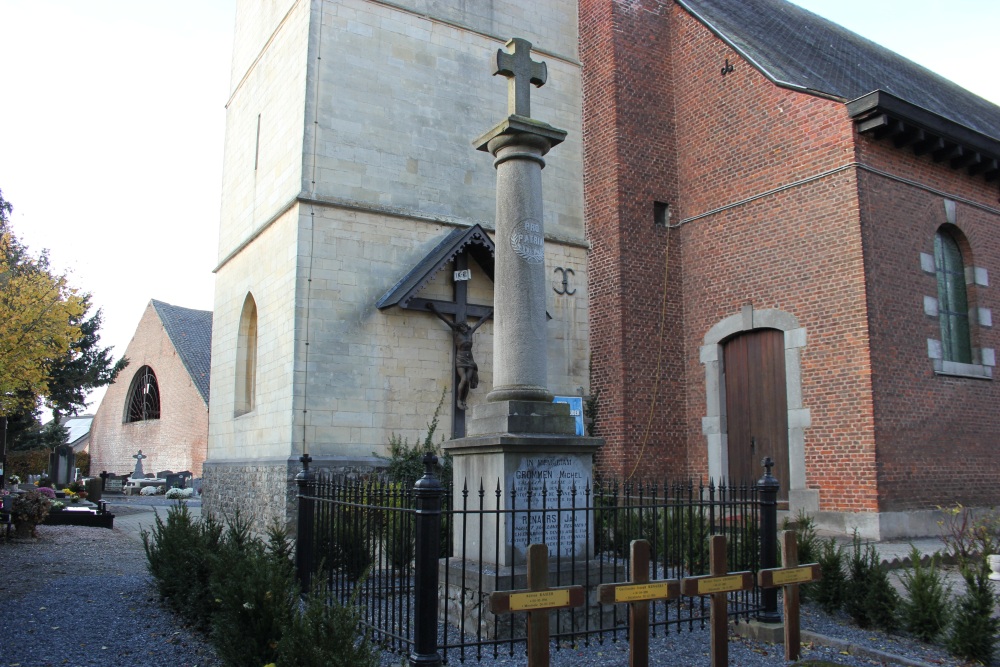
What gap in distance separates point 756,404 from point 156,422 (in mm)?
27834

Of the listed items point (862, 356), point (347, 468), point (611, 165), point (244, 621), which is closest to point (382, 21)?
point (611, 165)

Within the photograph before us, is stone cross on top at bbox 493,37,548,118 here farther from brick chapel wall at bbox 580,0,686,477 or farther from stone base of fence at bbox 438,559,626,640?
brick chapel wall at bbox 580,0,686,477

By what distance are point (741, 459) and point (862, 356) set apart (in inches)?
113

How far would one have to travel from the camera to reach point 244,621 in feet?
17.1

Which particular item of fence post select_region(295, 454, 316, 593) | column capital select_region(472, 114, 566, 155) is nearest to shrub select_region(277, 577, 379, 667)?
fence post select_region(295, 454, 316, 593)

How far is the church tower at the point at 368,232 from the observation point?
12930 mm

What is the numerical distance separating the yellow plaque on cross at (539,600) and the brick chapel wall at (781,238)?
25.6 ft

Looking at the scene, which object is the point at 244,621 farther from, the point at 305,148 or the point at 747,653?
the point at 305,148

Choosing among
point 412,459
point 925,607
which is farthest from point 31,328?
point 925,607

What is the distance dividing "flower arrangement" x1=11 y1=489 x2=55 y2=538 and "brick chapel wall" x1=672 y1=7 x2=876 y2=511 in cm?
1069

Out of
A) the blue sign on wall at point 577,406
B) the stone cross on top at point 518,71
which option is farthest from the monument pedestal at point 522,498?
the blue sign on wall at point 577,406

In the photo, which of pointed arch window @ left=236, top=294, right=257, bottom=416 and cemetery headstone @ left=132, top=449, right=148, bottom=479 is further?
cemetery headstone @ left=132, top=449, right=148, bottom=479

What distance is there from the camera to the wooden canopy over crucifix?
13.2 m

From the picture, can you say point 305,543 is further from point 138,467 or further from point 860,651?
point 138,467
